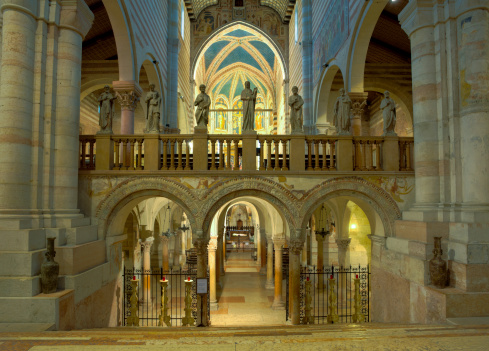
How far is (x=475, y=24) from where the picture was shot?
788 cm

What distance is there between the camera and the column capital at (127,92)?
13.0m

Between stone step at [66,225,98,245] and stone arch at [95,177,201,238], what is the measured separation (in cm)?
35

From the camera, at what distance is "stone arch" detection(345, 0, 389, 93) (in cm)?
1202

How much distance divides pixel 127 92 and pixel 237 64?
2947 centimetres

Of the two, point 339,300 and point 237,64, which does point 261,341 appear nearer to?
point 339,300

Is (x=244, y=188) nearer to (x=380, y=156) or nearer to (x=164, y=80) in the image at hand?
(x=380, y=156)

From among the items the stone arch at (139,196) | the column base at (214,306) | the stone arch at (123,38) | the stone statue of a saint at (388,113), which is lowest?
the column base at (214,306)

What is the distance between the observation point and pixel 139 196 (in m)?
9.80

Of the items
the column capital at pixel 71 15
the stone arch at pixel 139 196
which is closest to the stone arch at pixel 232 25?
the column capital at pixel 71 15

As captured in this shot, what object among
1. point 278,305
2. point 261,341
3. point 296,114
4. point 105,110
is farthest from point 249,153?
point 278,305

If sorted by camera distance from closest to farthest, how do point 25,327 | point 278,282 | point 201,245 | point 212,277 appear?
point 25,327
point 201,245
point 212,277
point 278,282

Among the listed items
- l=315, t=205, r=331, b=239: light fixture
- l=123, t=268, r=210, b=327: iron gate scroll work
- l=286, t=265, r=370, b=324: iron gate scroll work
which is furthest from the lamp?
l=123, t=268, r=210, b=327: iron gate scroll work

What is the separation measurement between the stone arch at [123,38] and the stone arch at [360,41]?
804 cm

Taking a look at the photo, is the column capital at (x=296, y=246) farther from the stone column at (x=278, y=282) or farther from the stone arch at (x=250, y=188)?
the stone column at (x=278, y=282)
